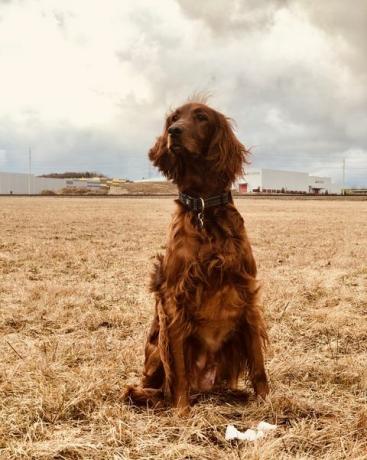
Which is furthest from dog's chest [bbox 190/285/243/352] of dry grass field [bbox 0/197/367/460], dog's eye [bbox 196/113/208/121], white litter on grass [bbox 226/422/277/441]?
dog's eye [bbox 196/113/208/121]

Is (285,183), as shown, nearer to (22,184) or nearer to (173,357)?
(22,184)

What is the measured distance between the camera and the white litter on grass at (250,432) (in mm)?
2371

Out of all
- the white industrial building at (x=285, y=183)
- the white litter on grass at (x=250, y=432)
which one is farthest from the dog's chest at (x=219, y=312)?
the white industrial building at (x=285, y=183)

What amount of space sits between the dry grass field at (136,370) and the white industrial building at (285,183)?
241 ft

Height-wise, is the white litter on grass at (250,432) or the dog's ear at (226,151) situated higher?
the dog's ear at (226,151)

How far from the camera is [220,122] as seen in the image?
312cm

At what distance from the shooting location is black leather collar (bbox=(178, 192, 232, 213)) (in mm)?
2797

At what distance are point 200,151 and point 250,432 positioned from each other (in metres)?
1.51

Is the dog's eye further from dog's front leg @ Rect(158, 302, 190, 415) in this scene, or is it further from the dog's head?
dog's front leg @ Rect(158, 302, 190, 415)

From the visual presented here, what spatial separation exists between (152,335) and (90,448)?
87cm

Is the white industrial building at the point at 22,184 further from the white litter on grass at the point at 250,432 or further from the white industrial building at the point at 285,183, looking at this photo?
the white litter on grass at the point at 250,432

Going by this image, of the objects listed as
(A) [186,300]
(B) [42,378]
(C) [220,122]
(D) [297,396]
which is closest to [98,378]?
(B) [42,378]

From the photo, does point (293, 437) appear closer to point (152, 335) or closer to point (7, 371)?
point (152, 335)

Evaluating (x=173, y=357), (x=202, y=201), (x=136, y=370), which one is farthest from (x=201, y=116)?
(x=136, y=370)
